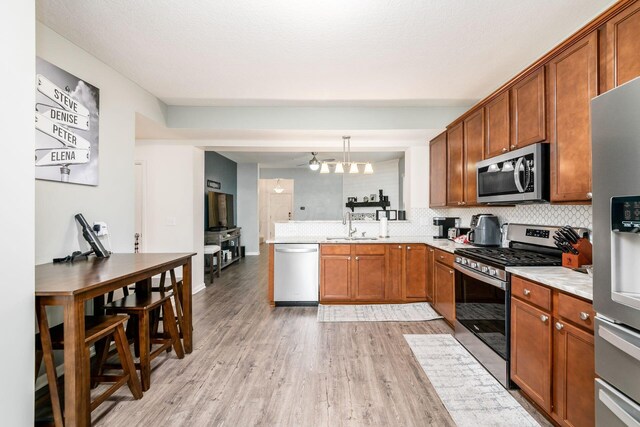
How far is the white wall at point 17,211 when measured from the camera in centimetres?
146

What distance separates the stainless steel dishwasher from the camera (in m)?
4.04

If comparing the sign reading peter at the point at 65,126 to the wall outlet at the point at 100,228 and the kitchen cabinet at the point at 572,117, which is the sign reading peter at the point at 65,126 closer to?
the wall outlet at the point at 100,228

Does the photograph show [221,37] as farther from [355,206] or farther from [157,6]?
[355,206]

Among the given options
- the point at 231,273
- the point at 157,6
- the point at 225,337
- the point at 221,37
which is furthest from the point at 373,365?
the point at 231,273

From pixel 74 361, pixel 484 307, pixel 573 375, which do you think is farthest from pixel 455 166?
pixel 74 361

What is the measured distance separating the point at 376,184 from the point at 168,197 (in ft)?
17.0

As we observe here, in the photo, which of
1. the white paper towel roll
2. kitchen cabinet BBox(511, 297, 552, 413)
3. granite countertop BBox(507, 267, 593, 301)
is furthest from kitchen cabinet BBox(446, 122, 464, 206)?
kitchen cabinet BBox(511, 297, 552, 413)

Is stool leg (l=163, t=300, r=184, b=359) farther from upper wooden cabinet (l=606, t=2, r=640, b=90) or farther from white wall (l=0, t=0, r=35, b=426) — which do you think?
upper wooden cabinet (l=606, t=2, r=640, b=90)

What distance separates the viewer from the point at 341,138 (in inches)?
176

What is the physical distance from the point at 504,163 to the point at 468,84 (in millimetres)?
1229

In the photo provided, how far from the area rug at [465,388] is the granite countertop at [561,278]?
2.66 ft

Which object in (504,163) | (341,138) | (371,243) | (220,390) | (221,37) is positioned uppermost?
(221,37)

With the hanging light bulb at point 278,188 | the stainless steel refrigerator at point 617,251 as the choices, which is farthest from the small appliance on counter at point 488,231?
the hanging light bulb at point 278,188

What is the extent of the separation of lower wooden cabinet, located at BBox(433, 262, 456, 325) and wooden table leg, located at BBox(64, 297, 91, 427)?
288 centimetres
